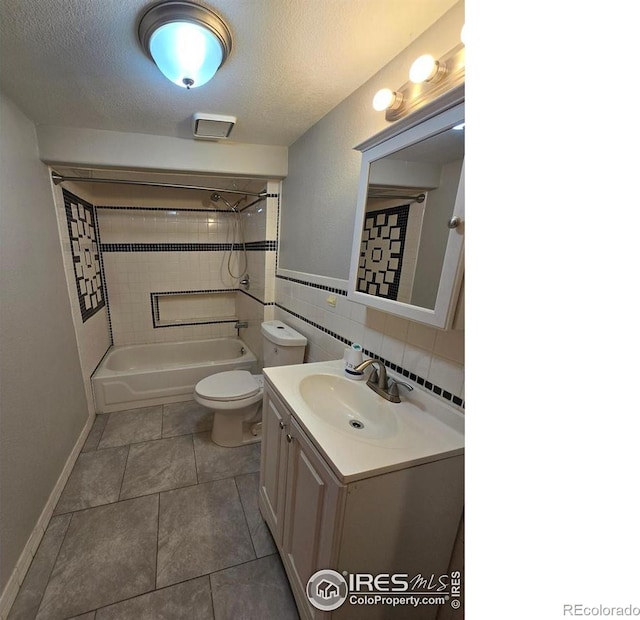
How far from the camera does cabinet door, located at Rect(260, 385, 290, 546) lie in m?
1.19

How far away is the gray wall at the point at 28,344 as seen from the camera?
1.22 metres

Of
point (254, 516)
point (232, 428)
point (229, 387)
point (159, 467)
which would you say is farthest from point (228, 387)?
point (254, 516)

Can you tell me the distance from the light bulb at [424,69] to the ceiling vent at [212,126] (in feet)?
3.81

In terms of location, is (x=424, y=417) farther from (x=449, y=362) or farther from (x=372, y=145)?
(x=372, y=145)

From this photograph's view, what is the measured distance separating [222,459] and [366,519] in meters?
1.48

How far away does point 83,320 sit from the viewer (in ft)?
7.36

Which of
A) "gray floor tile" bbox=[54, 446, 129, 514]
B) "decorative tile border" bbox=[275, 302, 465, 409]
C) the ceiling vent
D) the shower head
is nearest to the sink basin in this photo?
"decorative tile border" bbox=[275, 302, 465, 409]

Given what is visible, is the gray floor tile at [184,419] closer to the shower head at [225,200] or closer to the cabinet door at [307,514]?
the cabinet door at [307,514]

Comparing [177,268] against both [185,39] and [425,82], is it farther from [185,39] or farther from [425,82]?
[425,82]

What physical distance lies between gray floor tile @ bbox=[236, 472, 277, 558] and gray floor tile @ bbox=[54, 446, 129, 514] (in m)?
0.74

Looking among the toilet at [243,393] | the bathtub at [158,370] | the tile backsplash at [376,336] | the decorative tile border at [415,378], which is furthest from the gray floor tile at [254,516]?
the bathtub at [158,370]

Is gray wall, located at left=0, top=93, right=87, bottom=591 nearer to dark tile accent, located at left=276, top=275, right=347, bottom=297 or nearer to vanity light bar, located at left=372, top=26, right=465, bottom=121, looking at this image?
dark tile accent, located at left=276, top=275, right=347, bottom=297
